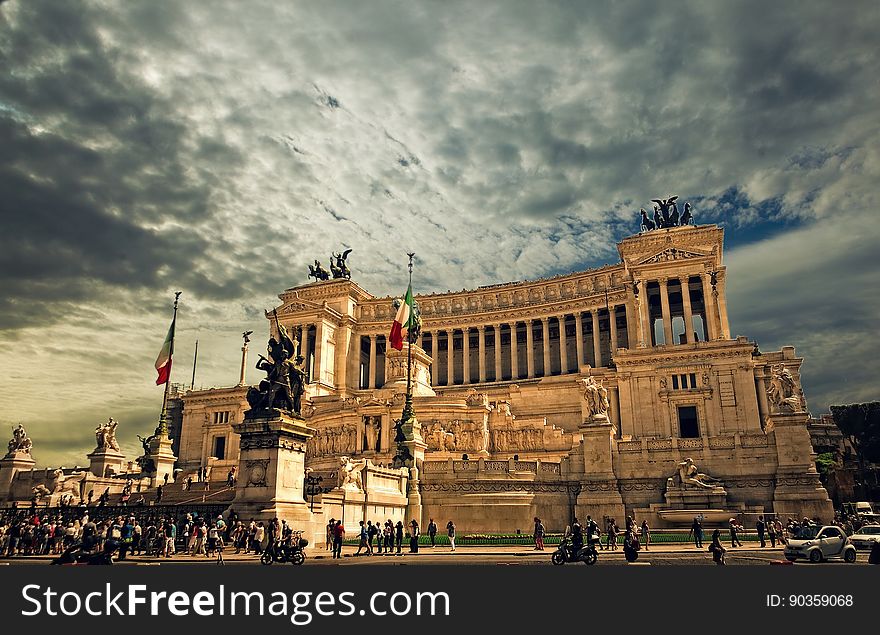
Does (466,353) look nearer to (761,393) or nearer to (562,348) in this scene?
(562,348)

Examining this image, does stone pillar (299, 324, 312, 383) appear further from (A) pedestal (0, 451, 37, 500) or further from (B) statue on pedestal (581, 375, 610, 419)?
(B) statue on pedestal (581, 375, 610, 419)

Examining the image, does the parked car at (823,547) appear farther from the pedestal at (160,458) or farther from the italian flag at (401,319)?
the pedestal at (160,458)

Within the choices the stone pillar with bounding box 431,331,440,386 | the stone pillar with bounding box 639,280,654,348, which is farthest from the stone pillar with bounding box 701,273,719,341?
the stone pillar with bounding box 431,331,440,386

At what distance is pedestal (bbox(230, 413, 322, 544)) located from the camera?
2244cm

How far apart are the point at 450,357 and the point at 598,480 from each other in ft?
178

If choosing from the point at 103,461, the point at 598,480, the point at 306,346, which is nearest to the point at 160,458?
the point at 103,461

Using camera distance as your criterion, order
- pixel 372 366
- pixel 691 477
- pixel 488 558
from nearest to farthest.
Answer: pixel 488 558
pixel 691 477
pixel 372 366

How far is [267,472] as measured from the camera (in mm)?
22672

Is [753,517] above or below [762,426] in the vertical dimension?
below
